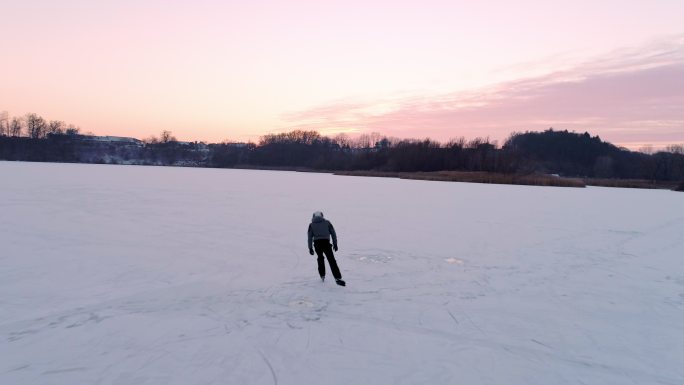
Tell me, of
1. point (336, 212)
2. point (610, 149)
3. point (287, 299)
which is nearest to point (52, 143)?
point (336, 212)

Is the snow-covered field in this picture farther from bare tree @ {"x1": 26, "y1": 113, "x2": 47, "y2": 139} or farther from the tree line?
bare tree @ {"x1": 26, "y1": 113, "x2": 47, "y2": 139}

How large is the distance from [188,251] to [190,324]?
3.92 meters

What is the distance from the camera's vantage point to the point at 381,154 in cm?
8075

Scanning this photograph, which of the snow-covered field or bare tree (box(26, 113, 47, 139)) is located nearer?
the snow-covered field

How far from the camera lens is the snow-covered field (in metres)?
3.95

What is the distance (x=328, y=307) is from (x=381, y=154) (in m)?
76.0

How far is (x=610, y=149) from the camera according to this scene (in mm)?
100875

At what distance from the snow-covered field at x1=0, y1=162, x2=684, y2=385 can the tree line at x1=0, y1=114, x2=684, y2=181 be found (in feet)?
159

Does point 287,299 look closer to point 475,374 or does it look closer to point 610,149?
point 475,374

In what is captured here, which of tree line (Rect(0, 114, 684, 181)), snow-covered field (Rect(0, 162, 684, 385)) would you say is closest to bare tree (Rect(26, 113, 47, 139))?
tree line (Rect(0, 114, 684, 181))

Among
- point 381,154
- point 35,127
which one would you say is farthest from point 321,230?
point 35,127

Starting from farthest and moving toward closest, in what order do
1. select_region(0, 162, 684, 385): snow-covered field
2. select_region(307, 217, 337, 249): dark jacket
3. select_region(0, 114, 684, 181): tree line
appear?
select_region(0, 114, 684, 181): tree line, select_region(307, 217, 337, 249): dark jacket, select_region(0, 162, 684, 385): snow-covered field

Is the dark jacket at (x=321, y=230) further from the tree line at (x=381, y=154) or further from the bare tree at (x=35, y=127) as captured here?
the bare tree at (x=35, y=127)

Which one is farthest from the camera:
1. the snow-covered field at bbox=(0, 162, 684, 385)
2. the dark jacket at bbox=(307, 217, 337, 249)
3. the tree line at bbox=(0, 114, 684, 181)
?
the tree line at bbox=(0, 114, 684, 181)
